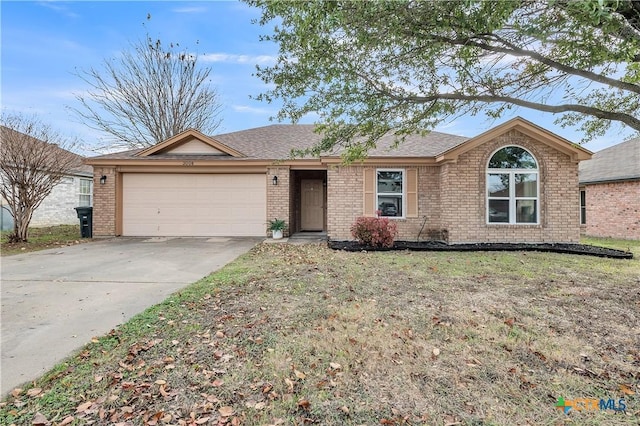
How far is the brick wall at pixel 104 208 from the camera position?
40.1 ft

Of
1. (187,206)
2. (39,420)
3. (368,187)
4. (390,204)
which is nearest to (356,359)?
(39,420)

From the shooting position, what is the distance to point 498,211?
1045cm

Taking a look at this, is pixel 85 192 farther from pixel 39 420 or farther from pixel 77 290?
A: pixel 39 420

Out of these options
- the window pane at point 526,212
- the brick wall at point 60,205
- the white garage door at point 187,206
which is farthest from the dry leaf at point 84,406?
the brick wall at point 60,205

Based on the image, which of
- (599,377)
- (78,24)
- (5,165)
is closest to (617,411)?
(599,377)

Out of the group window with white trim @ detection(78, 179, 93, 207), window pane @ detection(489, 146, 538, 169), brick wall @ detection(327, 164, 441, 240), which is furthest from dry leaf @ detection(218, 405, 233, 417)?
window with white trim @ detection(78, 179, 93, 207)

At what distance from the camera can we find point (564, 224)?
10.3 m

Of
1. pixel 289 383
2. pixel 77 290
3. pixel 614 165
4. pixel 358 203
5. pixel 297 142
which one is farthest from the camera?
pixel 614 165

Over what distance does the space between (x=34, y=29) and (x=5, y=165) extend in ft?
14.7

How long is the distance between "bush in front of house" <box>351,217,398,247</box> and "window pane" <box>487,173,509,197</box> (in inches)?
137

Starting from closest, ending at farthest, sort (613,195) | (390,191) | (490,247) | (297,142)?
(490,247) → (390,191) → (613,195) → (297,142)

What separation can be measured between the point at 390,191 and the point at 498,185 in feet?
11.2

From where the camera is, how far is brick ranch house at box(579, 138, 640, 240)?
1310 centimetres

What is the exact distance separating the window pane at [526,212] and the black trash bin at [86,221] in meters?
15.2
